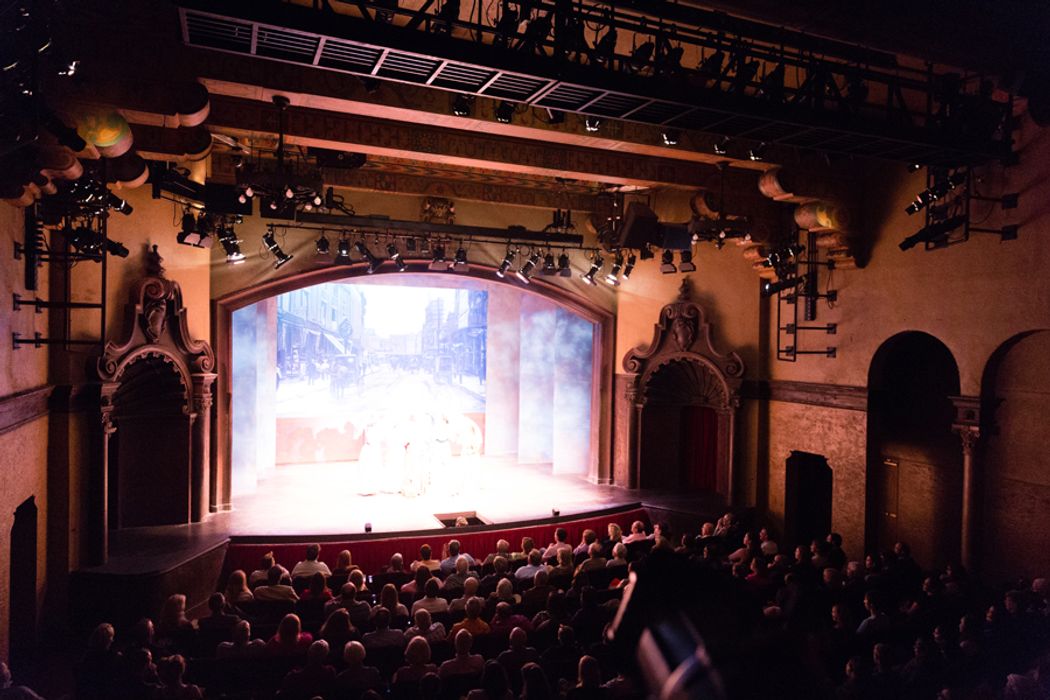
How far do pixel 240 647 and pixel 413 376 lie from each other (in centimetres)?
1295

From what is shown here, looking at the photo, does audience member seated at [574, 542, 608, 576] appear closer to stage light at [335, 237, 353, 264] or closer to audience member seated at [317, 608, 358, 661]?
audience member seated at [317, 608, 358, 661]

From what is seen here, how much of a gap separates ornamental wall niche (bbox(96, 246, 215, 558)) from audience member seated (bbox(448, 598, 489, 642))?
6673mm

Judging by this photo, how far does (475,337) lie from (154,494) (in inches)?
380

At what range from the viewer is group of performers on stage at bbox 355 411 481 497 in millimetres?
13781

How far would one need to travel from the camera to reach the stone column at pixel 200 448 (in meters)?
11.2

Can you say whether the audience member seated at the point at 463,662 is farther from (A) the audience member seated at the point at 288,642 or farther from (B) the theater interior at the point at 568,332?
(A) the audience member seated at the point at 288,642

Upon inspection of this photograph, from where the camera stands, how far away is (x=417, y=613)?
20.1 feet

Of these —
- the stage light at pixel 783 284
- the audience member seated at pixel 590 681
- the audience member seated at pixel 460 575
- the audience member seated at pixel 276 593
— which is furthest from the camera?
the stage light at pixel 783 284

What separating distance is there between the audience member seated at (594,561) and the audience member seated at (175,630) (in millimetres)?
4064

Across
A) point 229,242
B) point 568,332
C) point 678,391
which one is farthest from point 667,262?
point 229,242

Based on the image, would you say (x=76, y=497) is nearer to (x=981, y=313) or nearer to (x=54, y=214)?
(x=54, y=214)

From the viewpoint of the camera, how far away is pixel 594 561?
829 centimetres

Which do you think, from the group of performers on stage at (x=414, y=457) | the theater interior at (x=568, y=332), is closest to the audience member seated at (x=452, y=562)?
the theater interior at (x=568, y=332)

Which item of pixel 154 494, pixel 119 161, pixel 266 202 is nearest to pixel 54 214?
pixel 119 161
